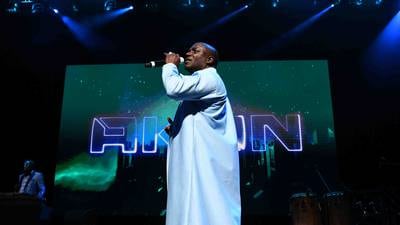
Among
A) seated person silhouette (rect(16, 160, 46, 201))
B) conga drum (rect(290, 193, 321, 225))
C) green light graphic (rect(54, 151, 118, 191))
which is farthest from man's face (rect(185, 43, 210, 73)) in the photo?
seated person silhouette (rect(16, 160, 46, 201))

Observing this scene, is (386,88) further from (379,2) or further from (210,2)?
(210,2)

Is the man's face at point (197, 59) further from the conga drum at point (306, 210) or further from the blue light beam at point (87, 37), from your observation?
the blue light beam at point (87, 37)

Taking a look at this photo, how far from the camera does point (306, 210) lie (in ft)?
16.9

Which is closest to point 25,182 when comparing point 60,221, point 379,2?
point 60,221

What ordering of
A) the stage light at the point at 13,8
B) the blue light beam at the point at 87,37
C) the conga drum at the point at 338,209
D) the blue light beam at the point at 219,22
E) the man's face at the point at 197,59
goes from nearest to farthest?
the man's face at the point at 197,59, the conga drum at the point at 338,209, the stage light at the point at 13,8, the blue light beam at the point at 219,22, the blue light beam at the point at 87,37

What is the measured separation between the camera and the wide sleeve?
7.04 feet

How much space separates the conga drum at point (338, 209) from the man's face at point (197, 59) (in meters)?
3.44

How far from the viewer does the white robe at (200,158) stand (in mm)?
2072

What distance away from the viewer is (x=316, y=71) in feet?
22.3

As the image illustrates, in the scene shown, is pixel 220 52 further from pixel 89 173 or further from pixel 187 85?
pixel 187 85

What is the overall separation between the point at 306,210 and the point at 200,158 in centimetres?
344

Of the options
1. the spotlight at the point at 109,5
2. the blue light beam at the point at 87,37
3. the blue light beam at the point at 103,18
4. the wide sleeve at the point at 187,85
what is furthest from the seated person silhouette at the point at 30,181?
the wide sleeve at the point at 187,85

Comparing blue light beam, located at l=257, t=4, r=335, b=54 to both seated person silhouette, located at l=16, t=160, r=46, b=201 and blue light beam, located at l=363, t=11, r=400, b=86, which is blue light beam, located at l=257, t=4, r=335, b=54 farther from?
seated person silhouette, located at l=16, t=160, r=46, b=201

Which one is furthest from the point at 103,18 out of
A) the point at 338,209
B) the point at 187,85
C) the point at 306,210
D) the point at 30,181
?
the point at 187,85
